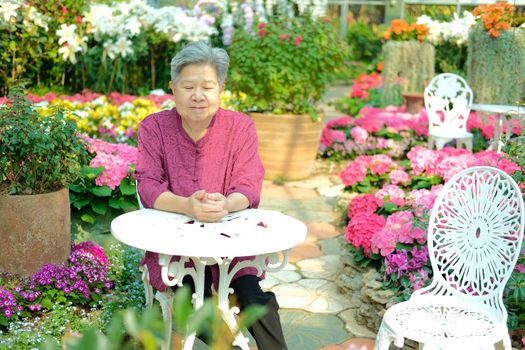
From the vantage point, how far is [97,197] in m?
4.05

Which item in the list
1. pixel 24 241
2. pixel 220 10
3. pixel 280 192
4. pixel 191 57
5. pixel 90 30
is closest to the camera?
pixel 191 57

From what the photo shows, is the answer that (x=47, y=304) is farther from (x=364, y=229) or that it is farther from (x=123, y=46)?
(x=123, y=46)

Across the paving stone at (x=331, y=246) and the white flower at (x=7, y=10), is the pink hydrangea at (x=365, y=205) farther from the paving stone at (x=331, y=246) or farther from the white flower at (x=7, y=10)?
the white flower at (x=7, y=10)

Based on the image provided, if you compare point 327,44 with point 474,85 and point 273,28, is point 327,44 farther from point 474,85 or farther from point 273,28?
point 474,85

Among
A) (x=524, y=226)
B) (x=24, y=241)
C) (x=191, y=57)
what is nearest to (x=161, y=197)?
(x=191, y=57)

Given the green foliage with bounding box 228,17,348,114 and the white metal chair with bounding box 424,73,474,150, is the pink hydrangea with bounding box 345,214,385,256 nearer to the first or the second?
the green foliage with bounding box 228,17,348,114

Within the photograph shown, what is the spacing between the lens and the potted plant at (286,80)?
5.95m

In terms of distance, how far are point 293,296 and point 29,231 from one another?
4.46ft

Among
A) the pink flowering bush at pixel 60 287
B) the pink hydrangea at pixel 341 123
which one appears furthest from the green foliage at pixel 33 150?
the pink hydrangea at pixel 341 123

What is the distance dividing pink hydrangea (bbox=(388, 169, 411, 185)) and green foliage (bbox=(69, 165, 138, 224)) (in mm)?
1702

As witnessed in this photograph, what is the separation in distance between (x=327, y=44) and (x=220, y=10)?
179 cm

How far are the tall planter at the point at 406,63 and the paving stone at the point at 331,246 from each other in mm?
5323

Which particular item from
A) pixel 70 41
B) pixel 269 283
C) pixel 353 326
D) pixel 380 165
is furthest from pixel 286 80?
pixel 353 326

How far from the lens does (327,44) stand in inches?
239
